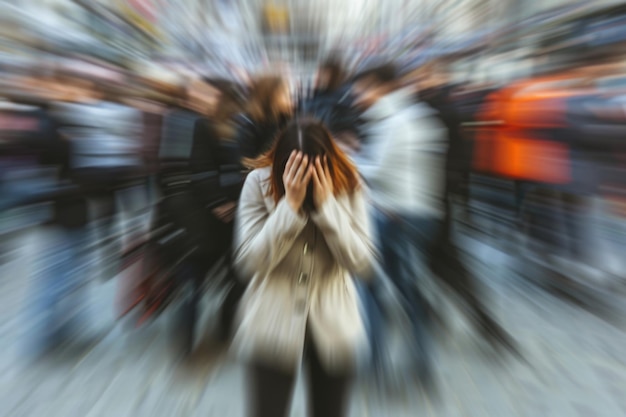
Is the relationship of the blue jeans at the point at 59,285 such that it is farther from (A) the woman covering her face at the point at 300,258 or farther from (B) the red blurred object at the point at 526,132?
(B) the red blurred object at the point at 526,132

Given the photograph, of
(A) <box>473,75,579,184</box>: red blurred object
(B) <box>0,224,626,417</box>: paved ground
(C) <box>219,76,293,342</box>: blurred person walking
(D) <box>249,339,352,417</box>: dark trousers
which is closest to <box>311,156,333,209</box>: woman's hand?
(C) <box>219,76,293,342</box>: blurred person walking

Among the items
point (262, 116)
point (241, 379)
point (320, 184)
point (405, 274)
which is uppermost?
point (262, 116)

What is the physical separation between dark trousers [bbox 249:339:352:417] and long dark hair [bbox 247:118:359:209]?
0.31 metres

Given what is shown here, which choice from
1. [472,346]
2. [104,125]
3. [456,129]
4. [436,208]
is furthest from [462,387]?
[104,125]

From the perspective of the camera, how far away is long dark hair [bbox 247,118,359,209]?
34.4 inches

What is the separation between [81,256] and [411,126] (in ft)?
3.75

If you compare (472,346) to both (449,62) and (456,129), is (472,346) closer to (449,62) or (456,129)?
(456,129)

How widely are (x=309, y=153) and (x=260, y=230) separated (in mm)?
173

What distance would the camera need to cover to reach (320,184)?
0.87m

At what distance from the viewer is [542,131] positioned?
44.1 inches

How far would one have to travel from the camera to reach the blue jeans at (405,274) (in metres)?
1.24

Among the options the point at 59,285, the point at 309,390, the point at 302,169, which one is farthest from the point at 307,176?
the point at 59,285

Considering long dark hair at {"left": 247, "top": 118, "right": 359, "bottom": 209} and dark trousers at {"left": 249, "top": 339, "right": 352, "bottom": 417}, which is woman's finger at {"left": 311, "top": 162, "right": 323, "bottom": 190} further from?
dark trousers at {"left": 249, "top": 339, "right": 352, "bottom": 417}

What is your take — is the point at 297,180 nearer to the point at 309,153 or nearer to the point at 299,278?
the point at 309,153
